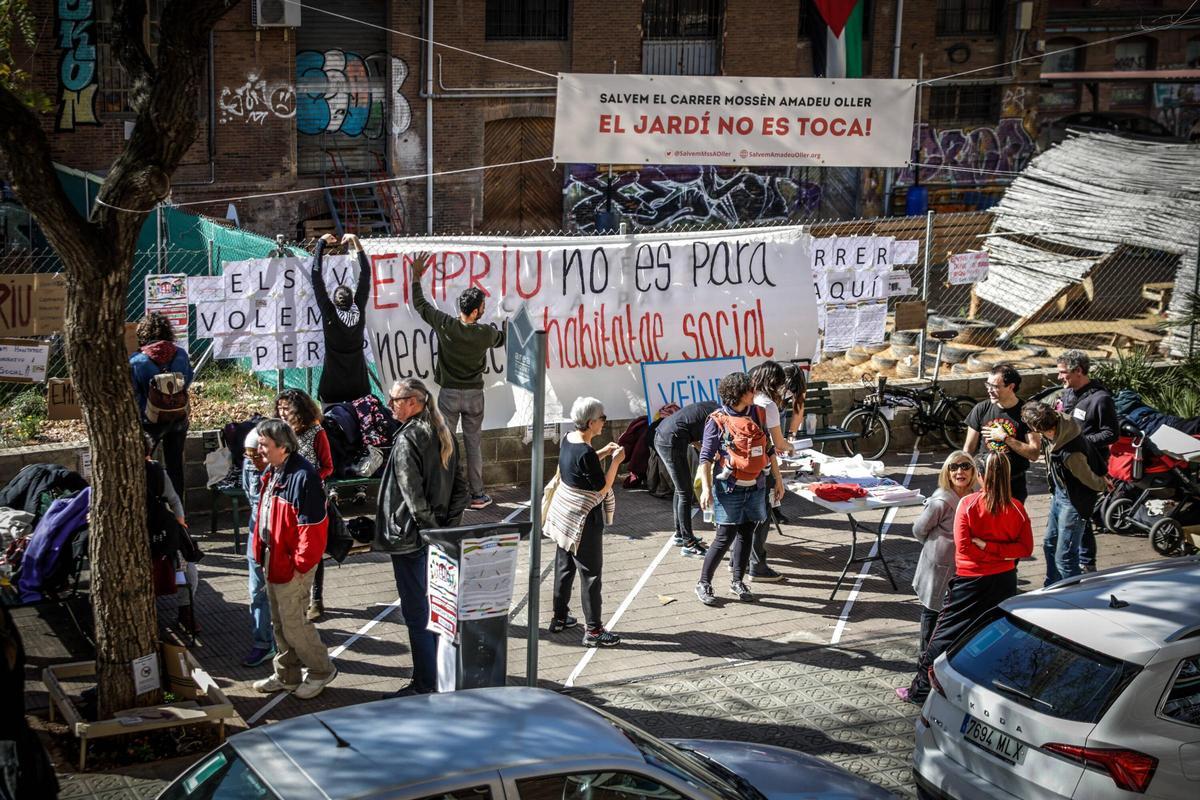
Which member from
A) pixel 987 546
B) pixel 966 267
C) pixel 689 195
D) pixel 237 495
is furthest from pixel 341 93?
pixel 987 546

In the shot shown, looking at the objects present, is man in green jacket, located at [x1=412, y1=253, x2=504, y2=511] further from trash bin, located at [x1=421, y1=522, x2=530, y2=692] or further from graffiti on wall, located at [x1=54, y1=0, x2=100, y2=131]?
graffiti on wall, located at [x1=54, y1=0, x2=100, y2=131]

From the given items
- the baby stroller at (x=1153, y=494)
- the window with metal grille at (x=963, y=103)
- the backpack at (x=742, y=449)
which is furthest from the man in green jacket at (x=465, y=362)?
the window with metal grille at (x=963, y=103)

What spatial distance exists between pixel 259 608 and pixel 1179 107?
132ft

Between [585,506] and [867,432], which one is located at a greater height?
[585,506]

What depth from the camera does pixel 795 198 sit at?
30.9 metres

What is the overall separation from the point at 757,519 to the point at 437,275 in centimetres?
447

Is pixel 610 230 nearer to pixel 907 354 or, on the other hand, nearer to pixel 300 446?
pixel 907 354

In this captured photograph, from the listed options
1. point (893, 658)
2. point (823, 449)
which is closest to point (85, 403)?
point (893, 658)

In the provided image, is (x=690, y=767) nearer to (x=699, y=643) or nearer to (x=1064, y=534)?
(x=699, y=643)

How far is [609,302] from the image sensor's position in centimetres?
1364

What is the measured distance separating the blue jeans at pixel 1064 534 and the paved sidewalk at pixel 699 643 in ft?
2.32

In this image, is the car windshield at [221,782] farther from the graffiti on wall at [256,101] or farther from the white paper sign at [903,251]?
the graffiti on wall at [256,101]

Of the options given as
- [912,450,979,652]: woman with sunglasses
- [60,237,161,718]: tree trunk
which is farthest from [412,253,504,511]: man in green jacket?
[912,450,979,652]: woman with sunglasses

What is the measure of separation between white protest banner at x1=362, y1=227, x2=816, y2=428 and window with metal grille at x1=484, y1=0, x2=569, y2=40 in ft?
50.2
